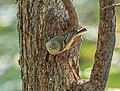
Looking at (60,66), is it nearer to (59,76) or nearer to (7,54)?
(59,76)

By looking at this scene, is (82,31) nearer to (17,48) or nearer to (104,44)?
(104,44)

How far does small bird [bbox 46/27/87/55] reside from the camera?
1.58 m

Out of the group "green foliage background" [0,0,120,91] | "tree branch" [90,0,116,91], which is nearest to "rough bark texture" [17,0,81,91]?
"tree branch" [90,0,116,91]

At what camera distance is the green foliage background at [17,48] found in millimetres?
2479

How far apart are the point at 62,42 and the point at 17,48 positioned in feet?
3.94

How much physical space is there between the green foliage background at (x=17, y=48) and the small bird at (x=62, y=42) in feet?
2.23

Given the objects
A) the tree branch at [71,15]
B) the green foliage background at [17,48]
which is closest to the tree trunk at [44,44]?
the tree branch at [71,15]

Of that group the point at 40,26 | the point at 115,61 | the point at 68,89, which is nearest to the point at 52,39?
the point at 40,26

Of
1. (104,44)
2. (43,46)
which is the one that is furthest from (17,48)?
(104,44)

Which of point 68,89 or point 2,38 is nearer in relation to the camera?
point 68,89

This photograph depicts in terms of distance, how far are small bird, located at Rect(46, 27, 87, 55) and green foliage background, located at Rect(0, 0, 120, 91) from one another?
680 millimetres

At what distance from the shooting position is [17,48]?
2762 millimetres

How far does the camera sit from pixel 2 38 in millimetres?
2914

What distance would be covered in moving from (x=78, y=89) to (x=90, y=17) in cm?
142
